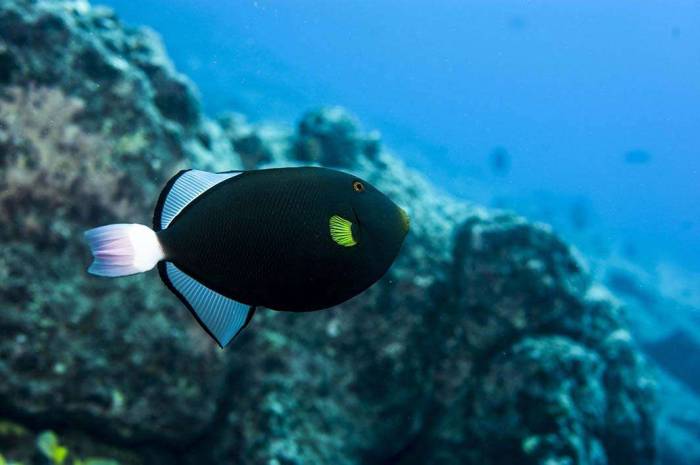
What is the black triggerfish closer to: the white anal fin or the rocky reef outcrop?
the white anal fin

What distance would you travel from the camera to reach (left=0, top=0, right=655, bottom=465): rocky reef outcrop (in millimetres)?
3068

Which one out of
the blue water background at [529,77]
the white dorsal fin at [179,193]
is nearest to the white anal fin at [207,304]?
the white dorsal fin at [179,193]

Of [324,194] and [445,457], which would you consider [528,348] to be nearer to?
[445,457]

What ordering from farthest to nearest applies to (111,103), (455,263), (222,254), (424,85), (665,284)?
1. (424,85)
2. (665,284)
3. (455,263)
4. (111,103)
5. (222,254)

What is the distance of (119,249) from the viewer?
989 millimetres

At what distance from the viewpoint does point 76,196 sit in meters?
3.20

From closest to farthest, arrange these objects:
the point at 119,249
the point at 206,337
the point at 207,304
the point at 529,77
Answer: the point at 119,249
the point at 207,304
the point at 206,337
the point at 529,77

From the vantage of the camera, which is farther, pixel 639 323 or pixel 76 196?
pixel 639 323

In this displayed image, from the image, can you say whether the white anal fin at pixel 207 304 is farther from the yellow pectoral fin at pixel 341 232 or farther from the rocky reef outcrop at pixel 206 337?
the rocky reef outcrop at pixel 206 337

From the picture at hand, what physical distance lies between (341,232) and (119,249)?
0.51 metres

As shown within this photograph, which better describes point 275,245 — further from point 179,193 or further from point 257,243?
point 179,193

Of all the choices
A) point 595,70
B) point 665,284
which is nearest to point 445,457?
point 665,284

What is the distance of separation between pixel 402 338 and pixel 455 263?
112 centimetres

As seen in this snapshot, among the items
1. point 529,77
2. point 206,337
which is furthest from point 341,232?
point 529,77
